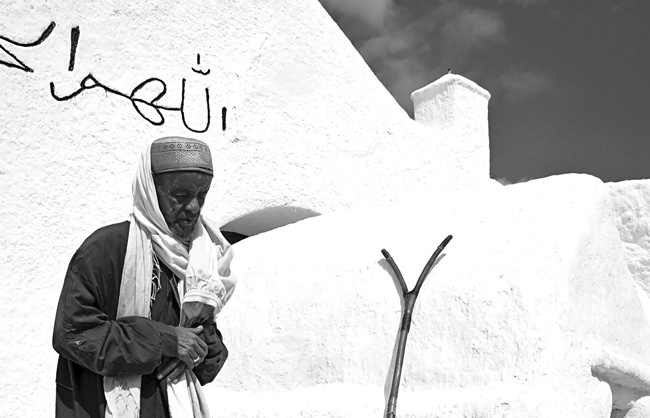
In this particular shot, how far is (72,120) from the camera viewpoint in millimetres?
4504

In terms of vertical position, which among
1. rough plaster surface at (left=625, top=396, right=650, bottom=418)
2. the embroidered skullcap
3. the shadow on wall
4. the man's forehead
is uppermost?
the shadow on wall

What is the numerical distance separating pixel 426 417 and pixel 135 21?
3.37 meters

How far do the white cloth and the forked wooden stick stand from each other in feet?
4.66

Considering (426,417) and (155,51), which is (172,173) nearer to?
(426,417)

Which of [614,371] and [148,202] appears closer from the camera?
[148,202]

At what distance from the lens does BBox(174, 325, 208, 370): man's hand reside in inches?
75.1

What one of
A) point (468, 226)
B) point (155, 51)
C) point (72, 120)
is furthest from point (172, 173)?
point (155, 51)

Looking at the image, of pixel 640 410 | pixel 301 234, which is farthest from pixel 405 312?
pixel 640 410

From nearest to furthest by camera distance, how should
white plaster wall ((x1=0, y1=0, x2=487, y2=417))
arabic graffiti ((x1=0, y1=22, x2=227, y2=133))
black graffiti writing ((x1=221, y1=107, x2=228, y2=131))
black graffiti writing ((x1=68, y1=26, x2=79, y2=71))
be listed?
white plaster wall ((x1=0, y1=0, x2=487, y2=417)) → arabic graffiti ((x1=0, y1=22, x2=227, y2=133)) → black graffiti writing ((x1=68, y1=26, x2=79, y2=71)) → black graffiti writing ((x1=221, y1=107, x2=228, y2=131))

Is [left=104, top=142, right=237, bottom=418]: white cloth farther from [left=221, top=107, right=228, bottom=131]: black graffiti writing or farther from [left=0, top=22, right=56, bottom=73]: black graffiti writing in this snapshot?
[left=221, top=107, right=228, bottom=131]: black graffiti writing

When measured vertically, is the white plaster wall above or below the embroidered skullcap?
above

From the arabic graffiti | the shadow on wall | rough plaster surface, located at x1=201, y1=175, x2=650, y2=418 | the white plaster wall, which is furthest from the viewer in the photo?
the shadow on wall

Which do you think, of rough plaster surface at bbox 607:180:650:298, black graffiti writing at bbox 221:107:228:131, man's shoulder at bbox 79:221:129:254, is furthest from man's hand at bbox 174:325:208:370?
rough plaster surface at bbox 607:180:650:298

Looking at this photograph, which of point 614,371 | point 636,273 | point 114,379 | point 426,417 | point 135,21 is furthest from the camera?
point 636,273
